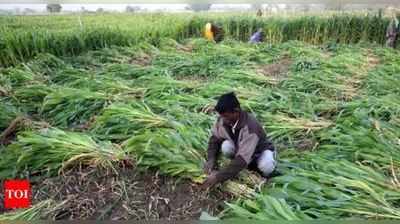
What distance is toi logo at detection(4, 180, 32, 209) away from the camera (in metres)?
2.09

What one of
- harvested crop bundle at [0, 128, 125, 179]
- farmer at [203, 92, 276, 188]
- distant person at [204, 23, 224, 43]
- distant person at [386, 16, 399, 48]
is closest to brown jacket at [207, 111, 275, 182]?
farmer at [203, 92, 276, 188]

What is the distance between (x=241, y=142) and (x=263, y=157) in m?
→ 0.14

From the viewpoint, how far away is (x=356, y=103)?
272 centimetres

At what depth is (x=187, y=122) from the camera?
2.51 m

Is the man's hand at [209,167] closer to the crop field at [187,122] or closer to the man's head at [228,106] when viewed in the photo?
the crop field at [187,122]

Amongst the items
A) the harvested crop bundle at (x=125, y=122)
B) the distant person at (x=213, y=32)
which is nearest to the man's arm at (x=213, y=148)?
the harvested crop bundle at (x=125, y=122)

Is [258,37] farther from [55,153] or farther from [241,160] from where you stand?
[55,153]

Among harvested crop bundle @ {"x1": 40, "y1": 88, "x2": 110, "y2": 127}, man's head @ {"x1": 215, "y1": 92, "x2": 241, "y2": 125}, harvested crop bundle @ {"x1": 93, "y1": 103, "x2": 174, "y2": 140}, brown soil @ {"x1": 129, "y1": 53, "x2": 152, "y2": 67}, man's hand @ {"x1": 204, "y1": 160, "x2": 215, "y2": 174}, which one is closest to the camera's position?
man's head @ {"x1": 215, "y1": 92, "x2": 241, "y2": 125}

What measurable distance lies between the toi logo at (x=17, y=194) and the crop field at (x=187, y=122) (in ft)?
0.15

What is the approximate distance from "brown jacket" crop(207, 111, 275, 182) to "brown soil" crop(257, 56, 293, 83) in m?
1.12

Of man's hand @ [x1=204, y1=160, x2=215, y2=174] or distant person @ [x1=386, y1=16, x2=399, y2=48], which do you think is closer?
man's hand @ [x1=204, y1=160, x2=215, y2=174]

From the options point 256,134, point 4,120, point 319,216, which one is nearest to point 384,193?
point 319,216

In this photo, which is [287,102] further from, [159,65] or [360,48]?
[159,65]

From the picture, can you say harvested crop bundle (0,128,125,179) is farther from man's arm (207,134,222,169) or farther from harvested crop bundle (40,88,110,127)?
man's arm (207,134,222,169)
